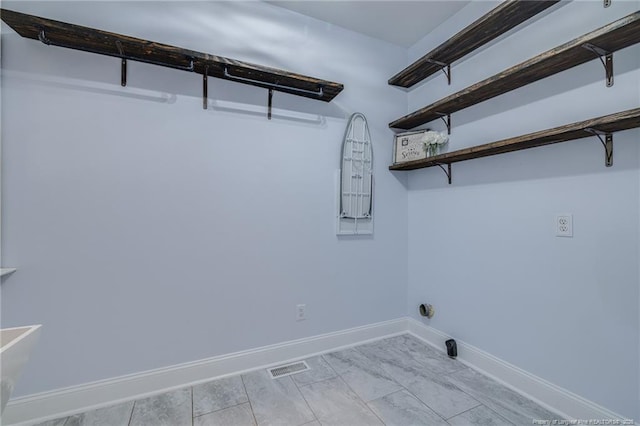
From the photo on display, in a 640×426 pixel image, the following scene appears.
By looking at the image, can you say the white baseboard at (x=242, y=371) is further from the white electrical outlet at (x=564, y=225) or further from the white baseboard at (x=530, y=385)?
the white electrical outlet at (x=564, y=225)

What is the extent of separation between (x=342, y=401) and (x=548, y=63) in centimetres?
219

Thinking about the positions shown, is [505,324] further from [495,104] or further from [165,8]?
[165,8]

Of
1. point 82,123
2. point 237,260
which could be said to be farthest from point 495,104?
point 82,123

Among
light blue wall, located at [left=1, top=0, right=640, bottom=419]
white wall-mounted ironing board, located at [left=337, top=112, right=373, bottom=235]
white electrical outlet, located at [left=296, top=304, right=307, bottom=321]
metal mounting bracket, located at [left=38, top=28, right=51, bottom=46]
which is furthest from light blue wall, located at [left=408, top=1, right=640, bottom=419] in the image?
metal mounting bracket, located at [left=38, top=28, right=51, bottom=46]

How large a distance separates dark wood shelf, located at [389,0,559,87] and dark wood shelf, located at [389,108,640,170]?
747 millimetres

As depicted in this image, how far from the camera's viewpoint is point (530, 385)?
69.3 inches

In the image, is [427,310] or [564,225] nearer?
[564,225]

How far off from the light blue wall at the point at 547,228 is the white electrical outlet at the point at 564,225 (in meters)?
0.03

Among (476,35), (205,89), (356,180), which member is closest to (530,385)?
(356,180)

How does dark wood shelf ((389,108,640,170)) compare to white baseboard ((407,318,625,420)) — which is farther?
white baseboard ((407,318,625,420))

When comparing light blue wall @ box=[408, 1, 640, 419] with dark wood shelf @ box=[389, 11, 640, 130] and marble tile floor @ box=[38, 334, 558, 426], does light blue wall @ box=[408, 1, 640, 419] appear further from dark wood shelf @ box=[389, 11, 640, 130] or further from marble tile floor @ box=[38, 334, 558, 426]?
marble tile floor @ box=[38, 334, 558, 426]

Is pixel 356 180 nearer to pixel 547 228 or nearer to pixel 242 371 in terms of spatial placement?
pixel 547 228

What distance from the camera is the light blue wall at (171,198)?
5.25 feet

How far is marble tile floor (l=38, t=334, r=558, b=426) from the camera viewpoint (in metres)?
1.57
